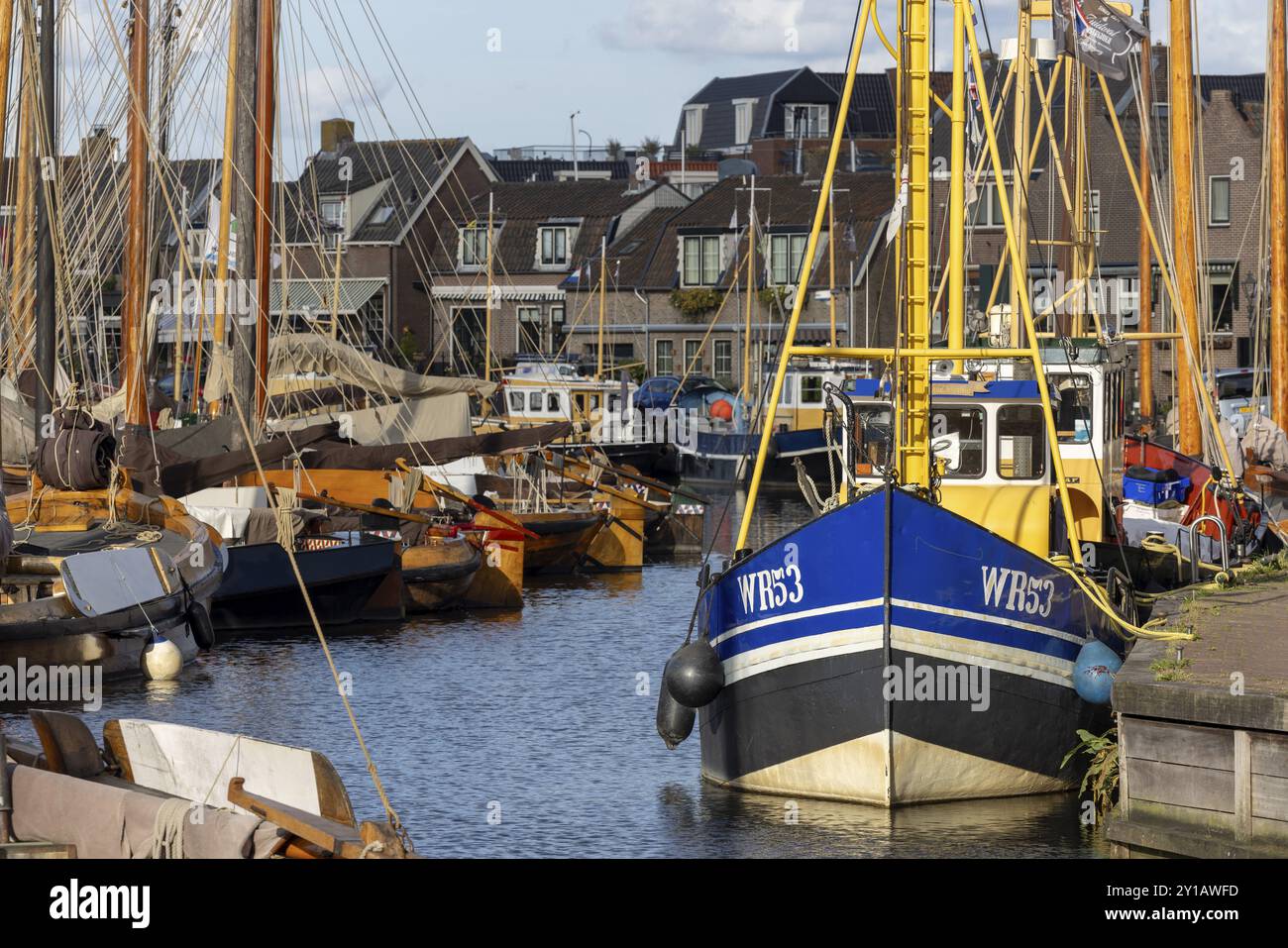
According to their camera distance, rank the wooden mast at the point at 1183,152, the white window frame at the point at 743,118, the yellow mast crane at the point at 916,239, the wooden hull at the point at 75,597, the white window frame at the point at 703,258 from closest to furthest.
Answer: the yellow mast crane at the point at 916,239
the wooden hull at the point at 75,597
the wooden mast at the point at 1183,152
the white window frame at the point at 703,258
the white window frame at the point at 743,118

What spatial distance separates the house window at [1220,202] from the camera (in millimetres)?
65062

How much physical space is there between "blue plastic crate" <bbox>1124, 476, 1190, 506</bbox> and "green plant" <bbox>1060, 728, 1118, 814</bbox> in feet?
35.9

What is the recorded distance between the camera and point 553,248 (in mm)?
75500

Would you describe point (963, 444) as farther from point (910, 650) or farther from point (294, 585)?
point (294, 585)

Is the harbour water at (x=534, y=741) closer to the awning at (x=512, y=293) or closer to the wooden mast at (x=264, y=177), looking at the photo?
the wooden mast at (x=264, y=177)

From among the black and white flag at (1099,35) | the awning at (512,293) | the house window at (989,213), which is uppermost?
the black and white flag at (1099,35)

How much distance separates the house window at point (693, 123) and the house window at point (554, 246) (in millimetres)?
38257

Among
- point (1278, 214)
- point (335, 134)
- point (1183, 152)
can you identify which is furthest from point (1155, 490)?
point (335, 134)

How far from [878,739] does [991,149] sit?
569cm

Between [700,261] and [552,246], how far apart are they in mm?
7532
